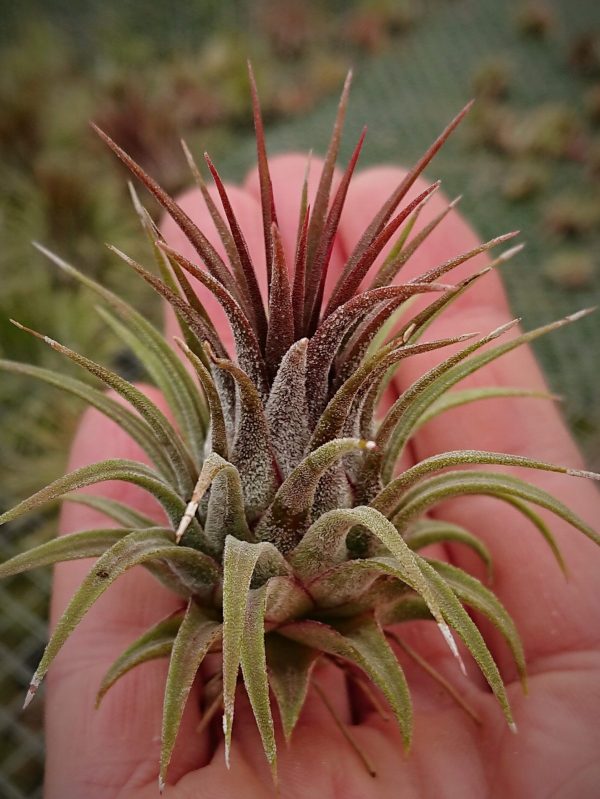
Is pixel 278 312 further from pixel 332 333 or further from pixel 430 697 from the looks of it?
pixel 430 697

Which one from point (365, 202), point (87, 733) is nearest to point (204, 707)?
point (87, 733)

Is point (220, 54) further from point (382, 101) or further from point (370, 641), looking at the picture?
point (370, 641)

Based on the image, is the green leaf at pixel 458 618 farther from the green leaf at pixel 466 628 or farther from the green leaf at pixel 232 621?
the green leaf at pixel 232 621

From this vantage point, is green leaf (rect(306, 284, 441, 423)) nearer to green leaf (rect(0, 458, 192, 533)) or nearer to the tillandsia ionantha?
the tillandsia ionantha

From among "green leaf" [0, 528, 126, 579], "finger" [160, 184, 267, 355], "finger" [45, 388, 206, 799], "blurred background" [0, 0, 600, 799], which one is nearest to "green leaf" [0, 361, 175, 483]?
"green leaf" [0, 528, 126, 579]

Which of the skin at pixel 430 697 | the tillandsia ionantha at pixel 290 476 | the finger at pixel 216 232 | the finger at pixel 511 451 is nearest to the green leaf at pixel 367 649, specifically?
the tillandsia ionantha at pixel 290 476
